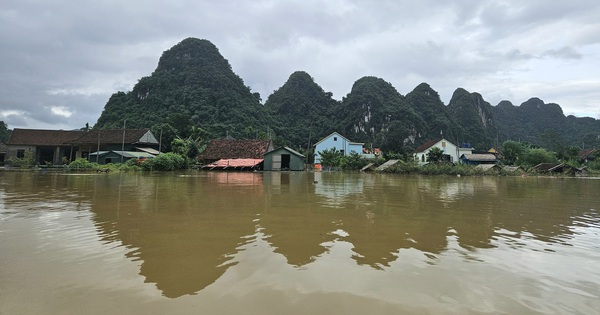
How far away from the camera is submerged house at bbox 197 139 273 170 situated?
117 ft

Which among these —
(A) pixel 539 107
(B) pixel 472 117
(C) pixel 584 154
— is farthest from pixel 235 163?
(A) pixel 539 107

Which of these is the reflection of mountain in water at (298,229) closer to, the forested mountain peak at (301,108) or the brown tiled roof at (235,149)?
the brown tiled roof at (235,149)

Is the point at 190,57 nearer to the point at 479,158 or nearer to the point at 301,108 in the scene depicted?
the point at 301,108

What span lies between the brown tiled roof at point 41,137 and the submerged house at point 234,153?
18758 millimetres

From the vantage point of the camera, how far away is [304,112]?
262 ft

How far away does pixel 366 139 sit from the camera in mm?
72625

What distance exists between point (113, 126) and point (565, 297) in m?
59.6

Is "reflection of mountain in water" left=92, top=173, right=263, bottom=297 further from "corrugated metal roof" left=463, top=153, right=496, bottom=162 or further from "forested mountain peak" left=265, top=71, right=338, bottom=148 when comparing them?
"forested mountain peak" left=265, top=71, right=338, bottom=148

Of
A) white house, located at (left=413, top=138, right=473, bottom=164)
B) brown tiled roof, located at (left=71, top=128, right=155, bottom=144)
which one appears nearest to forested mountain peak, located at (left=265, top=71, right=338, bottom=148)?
white house, located at (left=413, top=138, right=473, bottom=164)

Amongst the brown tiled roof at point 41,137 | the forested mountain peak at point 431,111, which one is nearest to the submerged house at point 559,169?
the forested mountain peak at point 431,111

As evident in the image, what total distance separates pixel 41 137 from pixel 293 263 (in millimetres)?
52070

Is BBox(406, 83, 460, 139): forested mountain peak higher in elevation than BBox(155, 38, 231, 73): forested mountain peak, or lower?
A: lower

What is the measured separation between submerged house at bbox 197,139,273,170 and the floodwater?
96.0ft

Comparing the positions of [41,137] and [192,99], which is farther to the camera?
[192,99]
